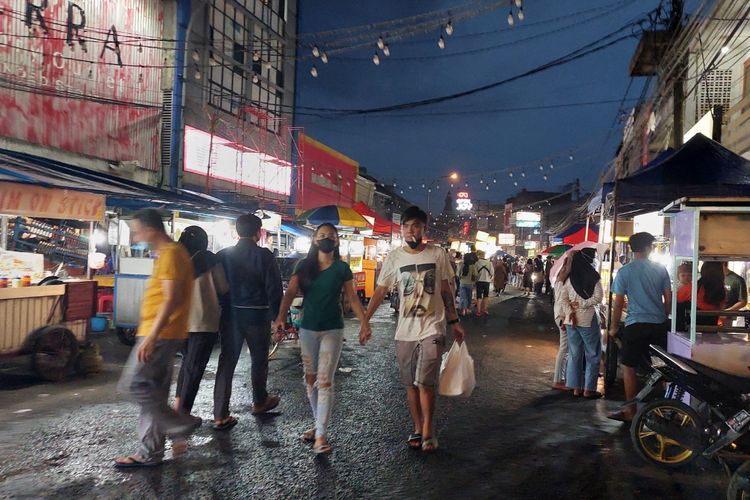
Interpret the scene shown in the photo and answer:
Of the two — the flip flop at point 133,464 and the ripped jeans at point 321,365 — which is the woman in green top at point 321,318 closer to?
the ripped jeans at point 321,365

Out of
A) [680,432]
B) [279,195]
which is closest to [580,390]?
[680,432]


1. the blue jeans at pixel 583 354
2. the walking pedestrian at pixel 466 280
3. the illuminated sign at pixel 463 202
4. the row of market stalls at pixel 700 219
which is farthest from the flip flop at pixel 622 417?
the illuminated sign at pixel 463 202

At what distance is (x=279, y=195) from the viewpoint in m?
25.1

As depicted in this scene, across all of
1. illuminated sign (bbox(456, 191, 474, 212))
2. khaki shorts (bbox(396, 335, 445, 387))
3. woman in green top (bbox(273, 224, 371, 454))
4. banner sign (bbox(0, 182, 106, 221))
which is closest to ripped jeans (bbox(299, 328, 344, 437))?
woman in green top (bbox(273, 224, 371, 454))

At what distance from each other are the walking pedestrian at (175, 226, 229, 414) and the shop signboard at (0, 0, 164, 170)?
417 inches

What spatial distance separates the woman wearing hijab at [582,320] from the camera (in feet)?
22.7

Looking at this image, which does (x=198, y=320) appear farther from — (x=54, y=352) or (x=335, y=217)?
(x=335, y=217)

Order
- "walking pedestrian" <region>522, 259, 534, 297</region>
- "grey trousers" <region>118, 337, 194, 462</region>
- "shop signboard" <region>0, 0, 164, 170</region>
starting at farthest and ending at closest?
"walking pedestrian" <region>522, 259, 534, 297</region> → "shop signboard" <region>0, 0, 164, 170</region> → "grey trousers" <region>118, 337, 194, 462</region>

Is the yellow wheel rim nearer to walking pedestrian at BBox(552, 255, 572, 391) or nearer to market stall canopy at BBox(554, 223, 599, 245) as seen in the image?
walking pedestrian at BBox(552, 255, 572, 391)

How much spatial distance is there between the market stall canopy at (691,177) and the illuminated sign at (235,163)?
48.0 ft

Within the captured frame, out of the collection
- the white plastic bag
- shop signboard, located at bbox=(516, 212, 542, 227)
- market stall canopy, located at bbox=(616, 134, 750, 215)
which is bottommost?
the white plastic bag

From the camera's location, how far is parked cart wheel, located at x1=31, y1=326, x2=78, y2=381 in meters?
7.14

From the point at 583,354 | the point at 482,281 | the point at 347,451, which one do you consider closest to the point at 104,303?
the point at 347,451

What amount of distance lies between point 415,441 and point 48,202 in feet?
20.0
